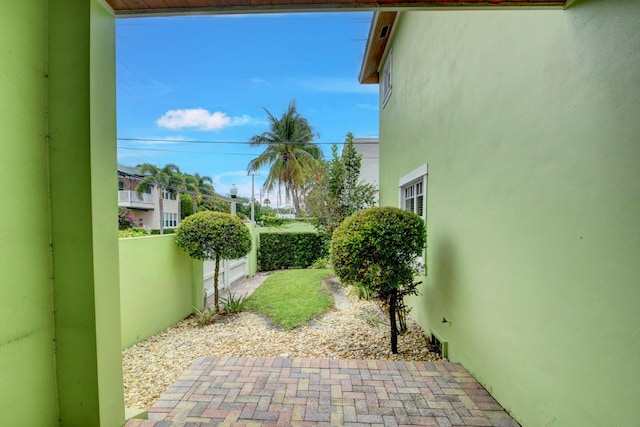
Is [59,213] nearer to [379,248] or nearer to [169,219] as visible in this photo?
[379,248]

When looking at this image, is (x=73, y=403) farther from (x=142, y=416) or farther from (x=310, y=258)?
(x=310, y=258)

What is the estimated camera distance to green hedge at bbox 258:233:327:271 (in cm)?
1261

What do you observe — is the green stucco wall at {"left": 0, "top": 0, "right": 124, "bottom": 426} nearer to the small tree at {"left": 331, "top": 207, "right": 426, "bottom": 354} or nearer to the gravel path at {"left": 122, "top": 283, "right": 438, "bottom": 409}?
the gravel path at {"left": 122, "top": 283, "right": 438, "bottom": 409}

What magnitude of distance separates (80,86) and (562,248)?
12.3 feet

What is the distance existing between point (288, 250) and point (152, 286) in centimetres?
786

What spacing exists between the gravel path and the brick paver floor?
0.58 meters

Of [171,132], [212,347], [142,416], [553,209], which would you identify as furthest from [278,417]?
[171,132]

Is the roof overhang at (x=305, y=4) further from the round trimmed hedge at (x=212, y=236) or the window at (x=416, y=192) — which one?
the round trimmed hedge at (x=212, y=236)

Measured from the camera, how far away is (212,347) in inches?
184

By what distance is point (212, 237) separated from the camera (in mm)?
6098

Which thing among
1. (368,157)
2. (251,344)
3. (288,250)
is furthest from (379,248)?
(368,157)

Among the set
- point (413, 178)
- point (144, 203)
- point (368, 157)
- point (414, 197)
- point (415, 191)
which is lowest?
point (414, 197)

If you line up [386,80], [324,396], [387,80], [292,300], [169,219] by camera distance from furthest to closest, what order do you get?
1. [169,219]
2. [386,80]
3. [387,80]
4. [292,300]
5. [324,396]

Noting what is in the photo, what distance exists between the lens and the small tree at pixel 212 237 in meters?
5.92
